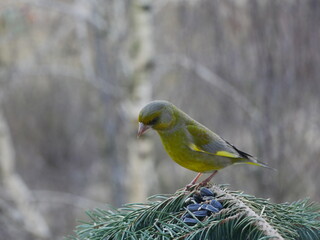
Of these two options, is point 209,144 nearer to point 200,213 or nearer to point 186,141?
point 186,141

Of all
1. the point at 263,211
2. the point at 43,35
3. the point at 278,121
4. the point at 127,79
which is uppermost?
the point at 43,35

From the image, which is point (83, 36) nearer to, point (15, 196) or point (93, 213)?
point (15, 196)

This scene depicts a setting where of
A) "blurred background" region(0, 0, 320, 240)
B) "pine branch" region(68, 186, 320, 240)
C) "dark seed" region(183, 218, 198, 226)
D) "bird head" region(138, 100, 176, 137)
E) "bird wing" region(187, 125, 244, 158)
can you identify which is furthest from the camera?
"blurred background" region(0, 0, 320, 240)

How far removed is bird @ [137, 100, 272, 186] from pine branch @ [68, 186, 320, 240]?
0.37 m

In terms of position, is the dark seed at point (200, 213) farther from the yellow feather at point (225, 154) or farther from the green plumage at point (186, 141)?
the yellow feather at point (225, 154)

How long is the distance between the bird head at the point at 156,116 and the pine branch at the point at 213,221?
0.46 meters

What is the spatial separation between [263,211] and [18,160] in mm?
10984

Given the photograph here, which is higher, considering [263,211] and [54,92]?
[54,92]

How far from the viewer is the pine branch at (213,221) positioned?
4.94 ft

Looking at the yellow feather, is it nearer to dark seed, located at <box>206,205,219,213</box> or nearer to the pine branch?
the pine branch

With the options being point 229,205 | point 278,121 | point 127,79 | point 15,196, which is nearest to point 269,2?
point 278,121

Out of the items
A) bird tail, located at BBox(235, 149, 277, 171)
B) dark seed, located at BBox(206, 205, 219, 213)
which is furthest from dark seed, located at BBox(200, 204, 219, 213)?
bird tail, located at BBox(235, 149, 277, 171)

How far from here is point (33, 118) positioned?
12.0 m

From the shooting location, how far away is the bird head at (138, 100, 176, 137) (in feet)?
7.20
